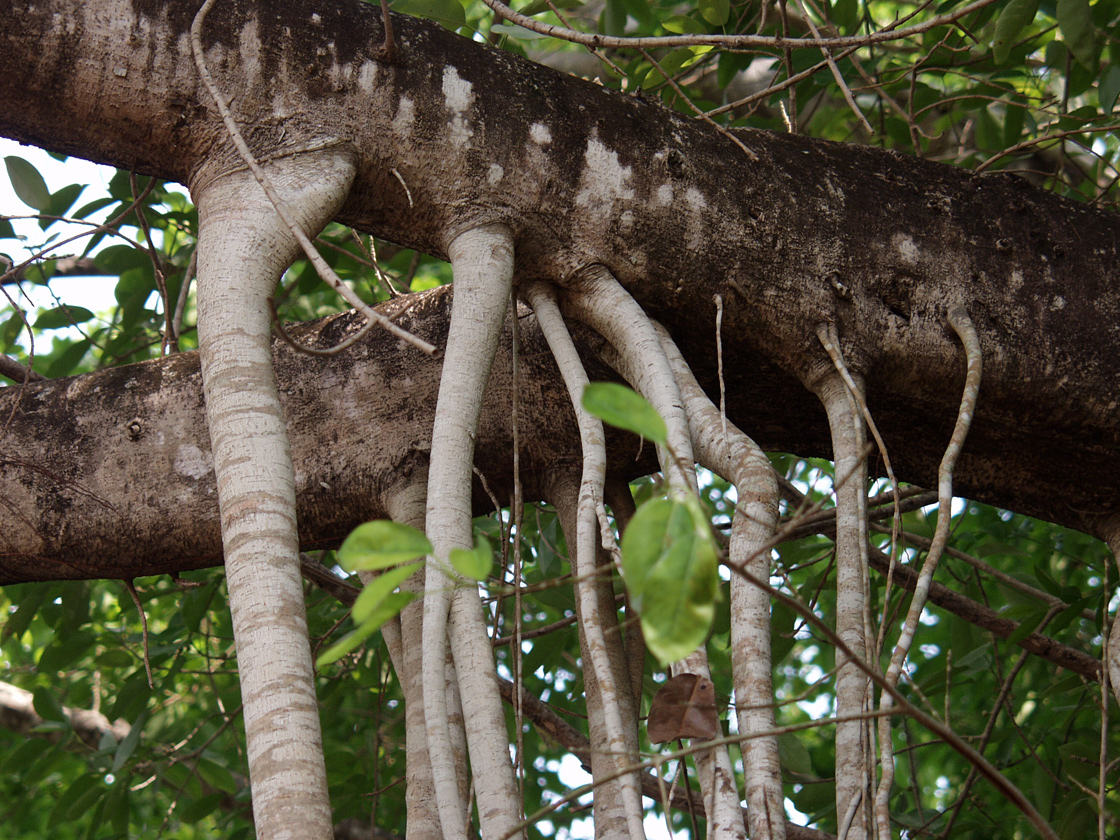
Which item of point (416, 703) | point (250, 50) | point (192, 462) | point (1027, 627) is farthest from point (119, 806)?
point (1027, 627)

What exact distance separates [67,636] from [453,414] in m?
1.93

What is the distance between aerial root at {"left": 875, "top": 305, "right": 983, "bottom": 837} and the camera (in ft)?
3.50

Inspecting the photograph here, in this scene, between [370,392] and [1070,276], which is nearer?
[1070,276]

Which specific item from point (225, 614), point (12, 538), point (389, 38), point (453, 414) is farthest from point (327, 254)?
point (453, 414)

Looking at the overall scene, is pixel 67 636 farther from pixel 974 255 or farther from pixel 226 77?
pixel 974 255

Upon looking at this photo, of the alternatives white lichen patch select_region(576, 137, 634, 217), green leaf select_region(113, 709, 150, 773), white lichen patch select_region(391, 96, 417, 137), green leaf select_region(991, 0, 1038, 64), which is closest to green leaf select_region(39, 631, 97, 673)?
green leaf select_region(113, 709, 150, 773)

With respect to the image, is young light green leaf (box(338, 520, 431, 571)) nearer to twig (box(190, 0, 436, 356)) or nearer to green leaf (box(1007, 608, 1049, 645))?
twig (box(190, 0, 436, 356))

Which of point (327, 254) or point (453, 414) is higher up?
point (327, 254)

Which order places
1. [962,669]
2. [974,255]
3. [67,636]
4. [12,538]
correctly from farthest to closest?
[67,636]
[962,669]
[12,538]
[974,255]

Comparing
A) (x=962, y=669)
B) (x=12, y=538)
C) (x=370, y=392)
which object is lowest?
(x=962, y=669)

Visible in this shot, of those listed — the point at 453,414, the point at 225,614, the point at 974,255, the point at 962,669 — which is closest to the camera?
the point at 453,414

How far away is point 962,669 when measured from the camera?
2.25 meters

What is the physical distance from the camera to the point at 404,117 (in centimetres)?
148

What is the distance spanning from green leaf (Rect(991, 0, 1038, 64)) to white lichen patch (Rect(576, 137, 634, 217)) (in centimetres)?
101
